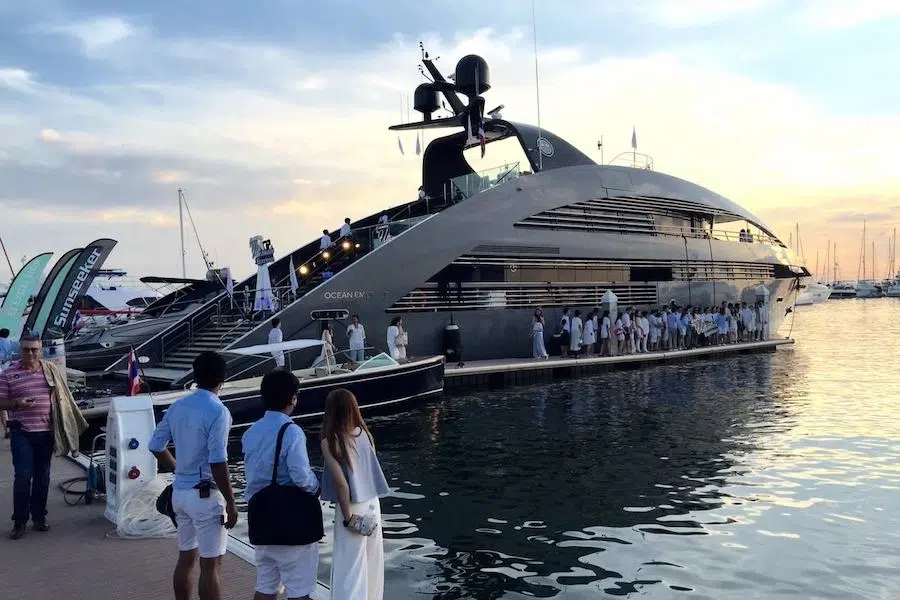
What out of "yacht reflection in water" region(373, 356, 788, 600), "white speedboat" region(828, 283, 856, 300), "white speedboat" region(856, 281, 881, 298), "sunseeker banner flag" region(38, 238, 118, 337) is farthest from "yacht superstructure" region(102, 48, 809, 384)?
"white speedboat" region(828, 283, 856, 300)

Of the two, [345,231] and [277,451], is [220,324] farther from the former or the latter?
[277,451]

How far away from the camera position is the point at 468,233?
20281 millimetres

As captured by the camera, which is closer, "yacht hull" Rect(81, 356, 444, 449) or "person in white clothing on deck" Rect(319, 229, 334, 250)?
"yacht hull" Rect(81, 356, 444, 449)

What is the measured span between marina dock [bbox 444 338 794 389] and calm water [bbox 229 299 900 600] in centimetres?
221

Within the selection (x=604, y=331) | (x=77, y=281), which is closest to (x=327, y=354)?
(x=77, y=281)

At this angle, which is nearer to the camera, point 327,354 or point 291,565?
point 291,565

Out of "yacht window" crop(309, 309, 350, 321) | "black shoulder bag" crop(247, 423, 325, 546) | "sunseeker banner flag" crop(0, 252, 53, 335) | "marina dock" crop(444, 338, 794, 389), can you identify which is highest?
"sunseeker banner flag" crop(0, 252, 53, 335)

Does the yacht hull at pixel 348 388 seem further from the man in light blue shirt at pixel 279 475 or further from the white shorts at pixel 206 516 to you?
the man in light blue shirt at pixel 279 475

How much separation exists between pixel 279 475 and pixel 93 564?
2667 mm

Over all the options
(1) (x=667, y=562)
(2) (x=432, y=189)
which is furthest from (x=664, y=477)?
(2) (x=432, y=189)

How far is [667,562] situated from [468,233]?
47.0ft

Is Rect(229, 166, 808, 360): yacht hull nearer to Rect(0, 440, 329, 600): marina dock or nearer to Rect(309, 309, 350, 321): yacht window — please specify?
Rect(309, 309, 350, 321): yacht window

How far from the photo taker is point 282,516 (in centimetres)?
399

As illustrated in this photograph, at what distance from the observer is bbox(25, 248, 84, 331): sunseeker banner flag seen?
18688 mm
